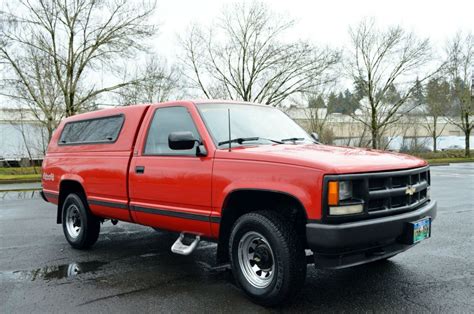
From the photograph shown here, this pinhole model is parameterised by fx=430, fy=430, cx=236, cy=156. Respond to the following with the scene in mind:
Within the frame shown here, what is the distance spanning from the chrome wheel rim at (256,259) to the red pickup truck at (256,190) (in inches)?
0.4

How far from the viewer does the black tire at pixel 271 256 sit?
362cm

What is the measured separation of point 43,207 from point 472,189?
12397mm

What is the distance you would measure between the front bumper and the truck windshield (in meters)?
1.42

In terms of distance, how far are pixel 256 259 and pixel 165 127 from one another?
192cm

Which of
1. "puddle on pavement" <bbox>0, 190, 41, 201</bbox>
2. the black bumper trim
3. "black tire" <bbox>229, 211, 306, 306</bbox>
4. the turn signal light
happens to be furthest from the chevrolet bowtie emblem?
"puddle on pavement" <bbox>0, 190, 41, 201</bbox>

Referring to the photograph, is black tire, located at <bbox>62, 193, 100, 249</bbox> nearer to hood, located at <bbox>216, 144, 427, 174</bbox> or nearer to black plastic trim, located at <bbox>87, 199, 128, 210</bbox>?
black plastic trim, located at <bbox>87, 199, 128, 210</bbox>

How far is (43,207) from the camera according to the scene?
430 inches

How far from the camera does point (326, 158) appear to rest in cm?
369

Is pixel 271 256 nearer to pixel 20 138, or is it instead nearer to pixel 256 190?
pixel 256 190

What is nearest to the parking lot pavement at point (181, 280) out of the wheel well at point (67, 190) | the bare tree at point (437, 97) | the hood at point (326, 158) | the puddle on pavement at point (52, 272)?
the puddle on pavement at point (52, 272)

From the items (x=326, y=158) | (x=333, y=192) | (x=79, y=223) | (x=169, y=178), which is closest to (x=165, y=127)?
(x=169, y=178)

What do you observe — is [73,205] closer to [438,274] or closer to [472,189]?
[438,274]

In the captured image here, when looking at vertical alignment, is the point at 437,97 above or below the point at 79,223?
above

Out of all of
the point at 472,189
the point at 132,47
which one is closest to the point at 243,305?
the point at 472,189
